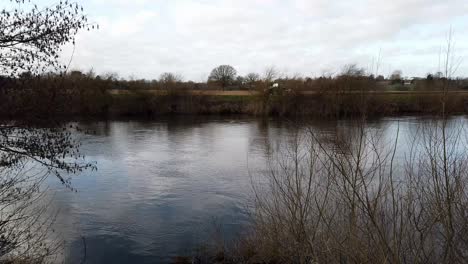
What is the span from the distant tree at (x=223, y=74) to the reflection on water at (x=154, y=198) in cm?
4711

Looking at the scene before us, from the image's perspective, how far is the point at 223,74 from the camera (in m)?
69.6

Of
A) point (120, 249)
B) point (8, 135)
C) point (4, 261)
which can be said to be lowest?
point (120, 249)

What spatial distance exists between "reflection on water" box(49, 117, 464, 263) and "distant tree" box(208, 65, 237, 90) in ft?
155

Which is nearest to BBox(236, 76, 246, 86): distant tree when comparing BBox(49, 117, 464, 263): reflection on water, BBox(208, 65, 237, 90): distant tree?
BBox(208, 65, 237, 90): distant tree

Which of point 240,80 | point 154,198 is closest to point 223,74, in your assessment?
point 240,80

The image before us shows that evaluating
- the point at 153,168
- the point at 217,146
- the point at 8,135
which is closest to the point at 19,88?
the point at 8,135

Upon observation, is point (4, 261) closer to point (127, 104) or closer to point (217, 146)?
point (217, 146)

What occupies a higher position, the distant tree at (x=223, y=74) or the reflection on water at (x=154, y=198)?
the distant tree at (x=223, y=74)

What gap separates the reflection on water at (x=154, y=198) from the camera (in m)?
8.42

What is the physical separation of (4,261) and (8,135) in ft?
6.62

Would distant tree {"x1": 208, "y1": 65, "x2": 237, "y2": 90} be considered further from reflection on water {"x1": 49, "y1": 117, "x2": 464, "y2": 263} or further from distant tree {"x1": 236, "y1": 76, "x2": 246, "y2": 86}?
reflection on water {"x1": 49, "y1": 117, "x2": 464, "y2": 263}

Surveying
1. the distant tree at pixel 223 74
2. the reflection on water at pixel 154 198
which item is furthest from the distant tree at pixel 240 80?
the reflection on water at pixel 154 198

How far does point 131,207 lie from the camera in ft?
35.4

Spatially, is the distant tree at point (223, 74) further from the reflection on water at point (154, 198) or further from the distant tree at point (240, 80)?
the reflection on water at point (154, 198)
